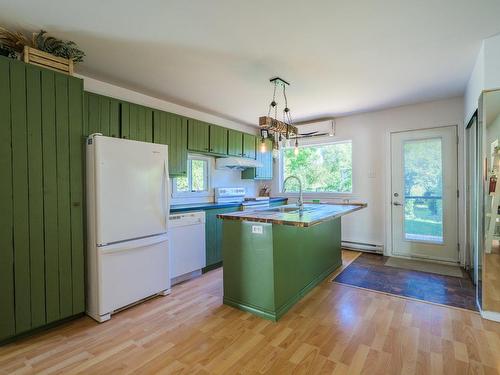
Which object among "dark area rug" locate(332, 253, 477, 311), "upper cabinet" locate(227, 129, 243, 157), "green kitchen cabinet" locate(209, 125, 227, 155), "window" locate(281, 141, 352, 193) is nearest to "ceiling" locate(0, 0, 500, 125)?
"green kitchen cabinet" locate(209, 125, 227, 155)

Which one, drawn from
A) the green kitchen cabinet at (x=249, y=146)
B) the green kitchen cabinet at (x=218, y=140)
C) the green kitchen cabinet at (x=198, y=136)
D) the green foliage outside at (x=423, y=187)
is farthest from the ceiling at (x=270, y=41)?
the green kitchen cabinet at (x=249, y=146)

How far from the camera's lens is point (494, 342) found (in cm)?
194

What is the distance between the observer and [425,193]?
3.90 metres

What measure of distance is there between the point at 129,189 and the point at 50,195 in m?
0.59

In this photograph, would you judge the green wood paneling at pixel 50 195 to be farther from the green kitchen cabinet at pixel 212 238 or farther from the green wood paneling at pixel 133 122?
the green kitchen cabinet at pixel 212 238

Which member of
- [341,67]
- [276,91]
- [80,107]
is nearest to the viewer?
[80,107]

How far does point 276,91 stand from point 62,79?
2.24 metres

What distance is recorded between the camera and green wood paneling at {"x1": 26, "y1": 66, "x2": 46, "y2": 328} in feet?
6.63

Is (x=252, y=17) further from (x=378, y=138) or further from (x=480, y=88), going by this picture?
(x=378, y=138)

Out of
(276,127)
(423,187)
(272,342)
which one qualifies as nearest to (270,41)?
(276,127)

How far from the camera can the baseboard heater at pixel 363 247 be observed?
14.0 ft

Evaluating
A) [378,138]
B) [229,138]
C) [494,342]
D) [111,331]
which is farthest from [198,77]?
[494,342]

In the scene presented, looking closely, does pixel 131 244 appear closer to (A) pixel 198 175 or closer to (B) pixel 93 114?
(B) pixel 93 114

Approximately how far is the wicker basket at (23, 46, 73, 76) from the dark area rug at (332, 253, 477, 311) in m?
3.52
